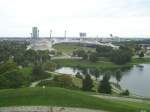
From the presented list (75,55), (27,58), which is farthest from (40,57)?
(75,55)

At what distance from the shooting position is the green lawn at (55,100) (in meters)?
14.4

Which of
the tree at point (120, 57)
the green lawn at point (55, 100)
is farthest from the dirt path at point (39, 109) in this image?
the tree at point (120, 57)

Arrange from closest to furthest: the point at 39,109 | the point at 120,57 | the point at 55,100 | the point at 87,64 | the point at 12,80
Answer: the point at 39,109, the point at 55,100, the point at 12,80, the point at 87,64, the point at 120,57

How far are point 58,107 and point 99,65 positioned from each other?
4156 centimetres

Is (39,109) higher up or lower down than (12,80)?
higher up

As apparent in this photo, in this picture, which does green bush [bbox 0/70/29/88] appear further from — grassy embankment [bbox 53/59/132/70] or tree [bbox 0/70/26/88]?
grassy embankment [bbox 53/59/132/70]

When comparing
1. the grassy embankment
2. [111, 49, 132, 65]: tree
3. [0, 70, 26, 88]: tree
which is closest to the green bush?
[0, 70, 26, 88]: tree

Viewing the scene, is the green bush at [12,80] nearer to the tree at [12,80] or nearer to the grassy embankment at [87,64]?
the tree at [12,80]

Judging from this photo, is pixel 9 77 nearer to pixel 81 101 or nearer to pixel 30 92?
pixel 30 92

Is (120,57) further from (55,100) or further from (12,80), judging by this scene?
(55,100)

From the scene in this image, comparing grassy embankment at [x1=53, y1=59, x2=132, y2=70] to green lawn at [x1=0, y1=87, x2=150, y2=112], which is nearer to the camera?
green lawn at [x1=0, y1=87, x2=150, y2=112]

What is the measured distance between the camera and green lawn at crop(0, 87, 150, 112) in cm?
1440

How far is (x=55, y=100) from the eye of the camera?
14.8 metres

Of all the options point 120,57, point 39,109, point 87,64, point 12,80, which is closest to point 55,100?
point 39,109
